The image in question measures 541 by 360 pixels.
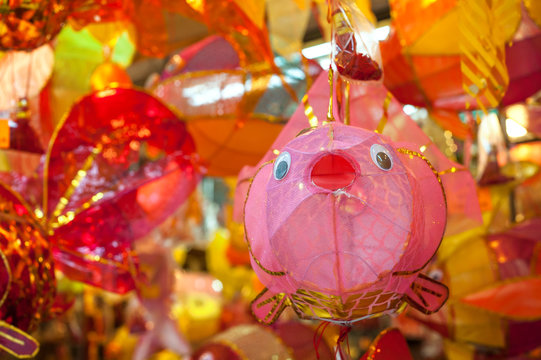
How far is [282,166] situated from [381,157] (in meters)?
0.11

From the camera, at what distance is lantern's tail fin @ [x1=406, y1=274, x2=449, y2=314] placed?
2.32ft

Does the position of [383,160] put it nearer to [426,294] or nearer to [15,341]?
[426,294]

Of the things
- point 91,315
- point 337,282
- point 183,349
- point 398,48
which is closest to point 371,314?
point 337,282

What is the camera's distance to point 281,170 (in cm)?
60

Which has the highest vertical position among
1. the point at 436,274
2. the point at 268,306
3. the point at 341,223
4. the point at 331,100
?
the point at 331,100

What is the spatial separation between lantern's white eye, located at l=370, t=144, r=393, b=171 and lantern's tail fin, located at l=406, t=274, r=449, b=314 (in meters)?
0.19

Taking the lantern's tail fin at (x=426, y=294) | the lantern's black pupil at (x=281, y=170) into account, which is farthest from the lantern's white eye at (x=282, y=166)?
the lantern's tail fin at (x=426, y=294)

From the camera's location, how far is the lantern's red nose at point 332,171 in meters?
0.58

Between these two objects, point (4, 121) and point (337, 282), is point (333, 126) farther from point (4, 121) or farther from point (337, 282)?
point (4, 121)

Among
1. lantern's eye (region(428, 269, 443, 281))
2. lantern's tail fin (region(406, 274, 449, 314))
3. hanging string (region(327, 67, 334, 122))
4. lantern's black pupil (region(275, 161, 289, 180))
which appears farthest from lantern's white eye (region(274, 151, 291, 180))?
lantern's eye (region(428, 269, 443, 281))

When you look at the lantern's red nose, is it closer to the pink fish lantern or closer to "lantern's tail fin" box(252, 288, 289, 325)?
the pink fish lantern

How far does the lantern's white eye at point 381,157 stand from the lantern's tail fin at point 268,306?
213 mm

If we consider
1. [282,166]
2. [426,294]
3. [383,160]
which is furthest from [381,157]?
[426,294]

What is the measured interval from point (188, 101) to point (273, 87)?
0.20m
